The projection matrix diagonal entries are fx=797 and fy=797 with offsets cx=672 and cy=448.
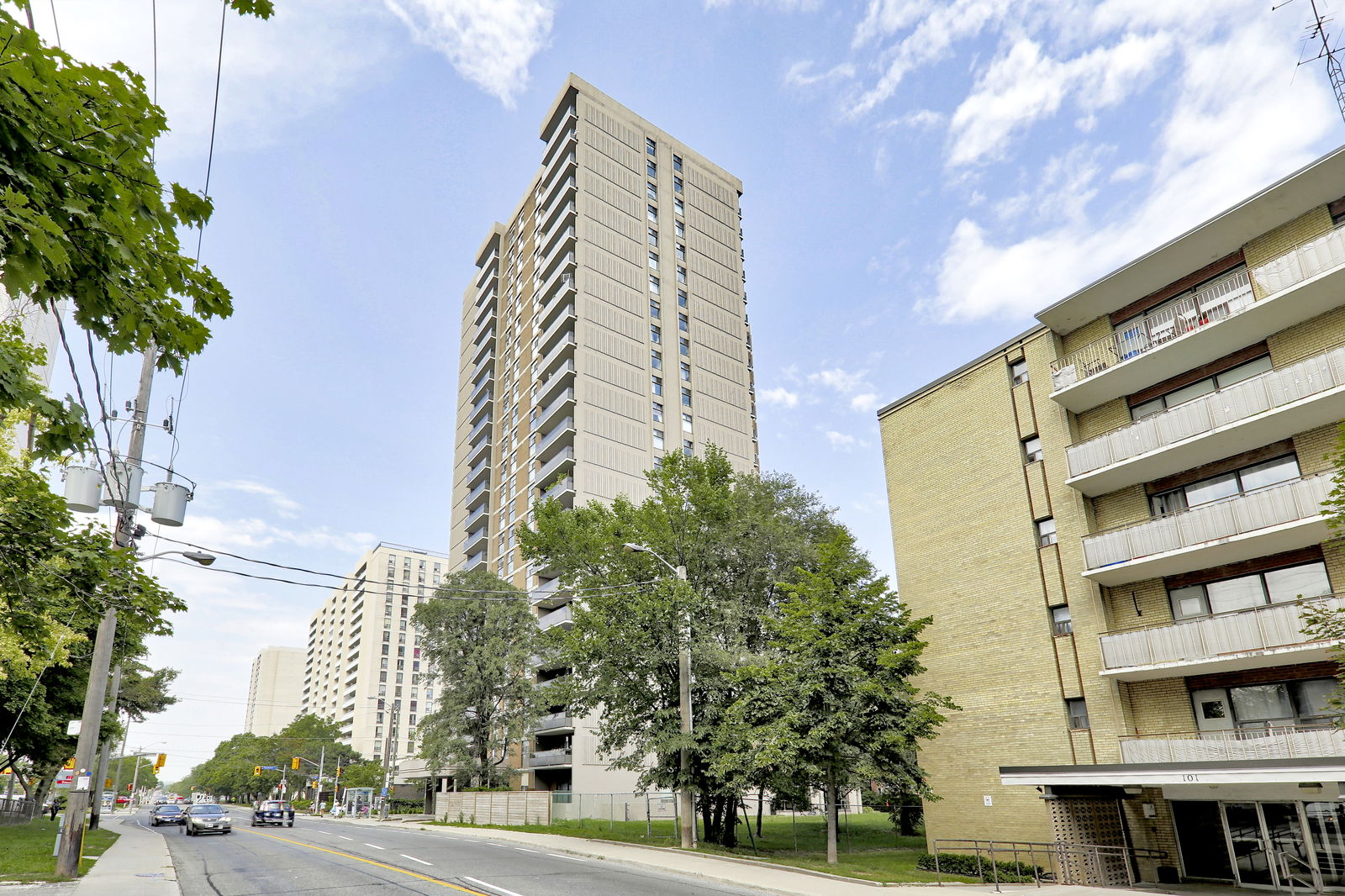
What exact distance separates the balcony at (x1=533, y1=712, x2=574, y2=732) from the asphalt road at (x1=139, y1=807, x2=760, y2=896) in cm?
2531

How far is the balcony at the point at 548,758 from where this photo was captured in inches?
1980

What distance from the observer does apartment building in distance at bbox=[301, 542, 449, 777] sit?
132 metres

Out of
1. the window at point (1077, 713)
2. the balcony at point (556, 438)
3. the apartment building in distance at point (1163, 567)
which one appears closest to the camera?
the apartment building in distance at point (1163, 567)

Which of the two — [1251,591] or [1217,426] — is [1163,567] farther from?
[1217,426]

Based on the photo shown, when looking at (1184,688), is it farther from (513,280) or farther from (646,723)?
(513,280)

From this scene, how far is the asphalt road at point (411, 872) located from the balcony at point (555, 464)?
32504 mm

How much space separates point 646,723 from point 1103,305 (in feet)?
65.2

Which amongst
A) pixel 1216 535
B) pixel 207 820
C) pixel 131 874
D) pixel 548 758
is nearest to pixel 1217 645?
pixel 1216 535

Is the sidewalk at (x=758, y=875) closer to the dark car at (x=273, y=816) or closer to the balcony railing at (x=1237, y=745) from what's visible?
the balcony railing at (x=1237, y=745)

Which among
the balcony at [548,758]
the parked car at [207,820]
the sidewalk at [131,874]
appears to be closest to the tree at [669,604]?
the sidewalk at [131,874]

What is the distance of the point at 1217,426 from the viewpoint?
63.5 feet

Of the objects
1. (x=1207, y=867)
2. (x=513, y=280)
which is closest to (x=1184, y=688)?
(x=1207, y=867)

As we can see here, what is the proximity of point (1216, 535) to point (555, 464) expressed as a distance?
43.9 m

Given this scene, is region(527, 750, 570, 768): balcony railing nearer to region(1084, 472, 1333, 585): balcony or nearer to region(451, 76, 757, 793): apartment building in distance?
region(451, 76, 757, 793): apartment building in distance
